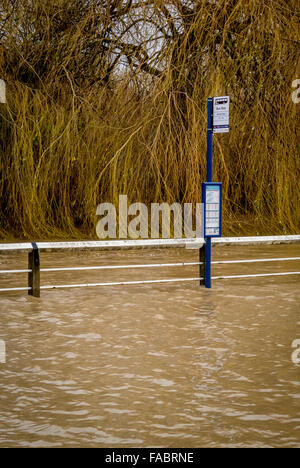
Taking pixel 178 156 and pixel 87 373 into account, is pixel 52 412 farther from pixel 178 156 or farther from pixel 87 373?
pixel 178 156

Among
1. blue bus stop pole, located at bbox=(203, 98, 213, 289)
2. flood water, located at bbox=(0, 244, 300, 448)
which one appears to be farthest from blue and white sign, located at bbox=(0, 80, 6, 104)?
blue bus stop pole, located at bbox=(203, 98, 213, 289)

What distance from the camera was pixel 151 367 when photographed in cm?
714

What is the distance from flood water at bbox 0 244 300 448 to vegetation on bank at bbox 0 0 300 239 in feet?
16.6

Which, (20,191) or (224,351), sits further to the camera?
(20,191)

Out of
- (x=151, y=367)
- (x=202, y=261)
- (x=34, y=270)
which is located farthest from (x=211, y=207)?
(x=151, y=367)

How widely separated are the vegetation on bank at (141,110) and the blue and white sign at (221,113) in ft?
16.0

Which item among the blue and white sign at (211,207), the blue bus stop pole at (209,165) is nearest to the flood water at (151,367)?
the blue bus stop pole at (209,165)

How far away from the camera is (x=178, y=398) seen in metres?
6.19

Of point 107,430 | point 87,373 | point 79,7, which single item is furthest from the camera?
point 79,7

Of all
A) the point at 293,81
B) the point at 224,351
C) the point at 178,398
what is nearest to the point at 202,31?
the point at 293,81

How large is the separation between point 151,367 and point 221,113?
5.25 metres

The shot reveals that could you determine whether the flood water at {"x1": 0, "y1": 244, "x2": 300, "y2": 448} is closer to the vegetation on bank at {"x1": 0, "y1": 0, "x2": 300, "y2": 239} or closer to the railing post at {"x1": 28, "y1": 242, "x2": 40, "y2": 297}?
the railing post at {"x1": 28, "y1": 242, "x2": 40, "y2": 297}

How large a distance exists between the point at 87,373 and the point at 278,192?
36.4ft

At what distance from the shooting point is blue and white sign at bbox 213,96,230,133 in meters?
11.5
